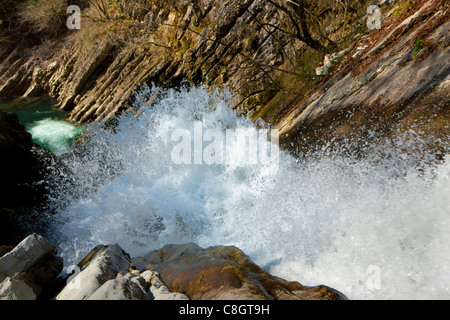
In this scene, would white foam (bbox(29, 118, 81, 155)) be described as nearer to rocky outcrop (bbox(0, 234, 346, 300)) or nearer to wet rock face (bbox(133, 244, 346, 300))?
rocky outcrop (bbox(0, 234, 346, 300))

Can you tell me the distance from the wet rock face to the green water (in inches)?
351

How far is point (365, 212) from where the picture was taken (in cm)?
349

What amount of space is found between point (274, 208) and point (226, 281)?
2.30 m

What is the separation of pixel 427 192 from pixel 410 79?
6.67 feet

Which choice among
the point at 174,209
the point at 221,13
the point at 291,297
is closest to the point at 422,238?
the point at 291,297

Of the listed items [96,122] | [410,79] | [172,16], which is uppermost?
[172,16]

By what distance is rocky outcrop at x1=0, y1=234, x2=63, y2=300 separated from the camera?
7.79ft

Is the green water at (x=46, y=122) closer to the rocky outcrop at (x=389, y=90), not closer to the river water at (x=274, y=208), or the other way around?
the river water at (x=274, y=208)

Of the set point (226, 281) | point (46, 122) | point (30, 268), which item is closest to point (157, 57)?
point (46, 122)

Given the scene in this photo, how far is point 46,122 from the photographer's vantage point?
13273 mm

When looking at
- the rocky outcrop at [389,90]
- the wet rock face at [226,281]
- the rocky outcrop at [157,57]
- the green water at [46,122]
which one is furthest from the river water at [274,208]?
the green water at [46,122]

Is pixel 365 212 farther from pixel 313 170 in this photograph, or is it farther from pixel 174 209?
pixel 174 209

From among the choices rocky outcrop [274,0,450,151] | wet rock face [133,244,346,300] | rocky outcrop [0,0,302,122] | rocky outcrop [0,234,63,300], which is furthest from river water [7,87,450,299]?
rocky outcrop [0,0,302,122]

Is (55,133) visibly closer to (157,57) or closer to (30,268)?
(157,57)
